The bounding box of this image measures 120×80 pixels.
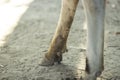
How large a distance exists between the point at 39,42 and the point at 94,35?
1.01 metres

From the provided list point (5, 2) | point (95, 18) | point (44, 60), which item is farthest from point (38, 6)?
point (95, 18)

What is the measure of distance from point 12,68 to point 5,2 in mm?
1821

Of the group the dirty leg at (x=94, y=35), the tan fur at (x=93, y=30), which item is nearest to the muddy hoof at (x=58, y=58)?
the tan fur at (x=93, y=30)

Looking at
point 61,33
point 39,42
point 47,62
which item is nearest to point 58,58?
point 47,62

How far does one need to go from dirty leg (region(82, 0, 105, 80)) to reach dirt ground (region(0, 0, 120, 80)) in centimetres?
24

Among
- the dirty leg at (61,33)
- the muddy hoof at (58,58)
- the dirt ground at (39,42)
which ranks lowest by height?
the dirt ground at (39,42)

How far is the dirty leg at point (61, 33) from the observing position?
1992mm

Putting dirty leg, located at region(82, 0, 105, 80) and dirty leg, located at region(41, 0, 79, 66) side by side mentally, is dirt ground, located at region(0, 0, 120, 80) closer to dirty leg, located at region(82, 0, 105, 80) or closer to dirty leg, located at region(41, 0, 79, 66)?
dirty leg, located at region(41, 0, 79, 66)

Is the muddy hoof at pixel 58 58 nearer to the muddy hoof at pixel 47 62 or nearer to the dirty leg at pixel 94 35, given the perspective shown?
the muddy hoof at pixel 47 62

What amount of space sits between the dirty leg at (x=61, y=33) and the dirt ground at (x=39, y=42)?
7 cm

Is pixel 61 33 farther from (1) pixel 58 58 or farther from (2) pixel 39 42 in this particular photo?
(2) pixel 39 42

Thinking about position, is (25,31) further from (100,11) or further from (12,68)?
(100,11)

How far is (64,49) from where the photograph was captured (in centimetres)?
216

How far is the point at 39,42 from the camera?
2648 mm
